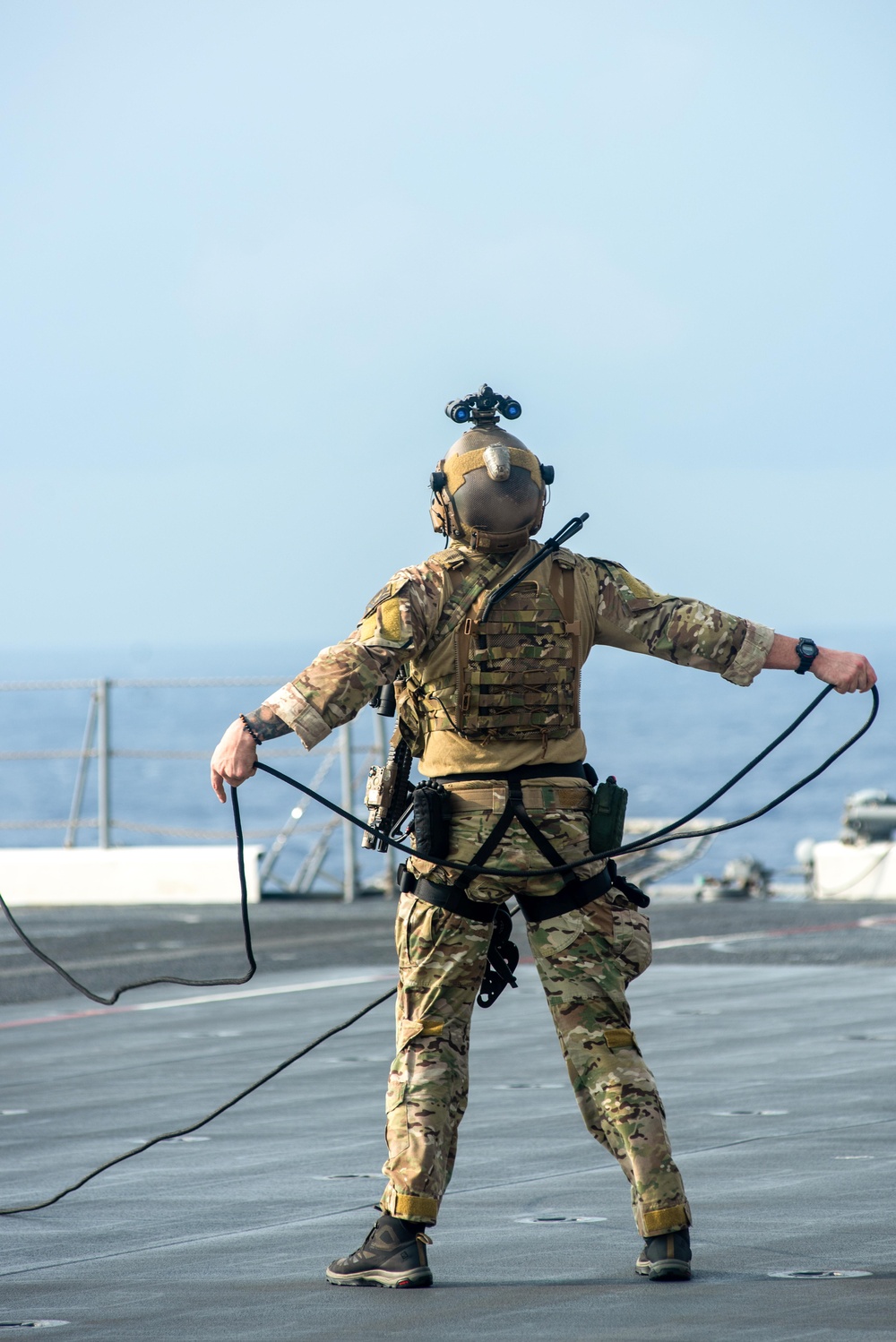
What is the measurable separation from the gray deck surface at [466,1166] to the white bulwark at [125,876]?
4.06 meters

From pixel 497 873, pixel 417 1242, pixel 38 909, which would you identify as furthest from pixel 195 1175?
pixel 38 909

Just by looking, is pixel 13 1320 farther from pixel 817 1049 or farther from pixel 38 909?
pixel 38 909

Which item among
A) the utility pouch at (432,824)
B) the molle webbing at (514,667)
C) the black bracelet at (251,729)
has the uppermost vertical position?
the molle webbing at (514,667)

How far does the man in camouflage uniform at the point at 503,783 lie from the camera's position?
16.6ft

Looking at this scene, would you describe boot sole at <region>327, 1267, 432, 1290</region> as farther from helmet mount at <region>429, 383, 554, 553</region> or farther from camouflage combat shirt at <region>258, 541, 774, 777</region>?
helmet mount at <region>429, 383, 554, 553</region>

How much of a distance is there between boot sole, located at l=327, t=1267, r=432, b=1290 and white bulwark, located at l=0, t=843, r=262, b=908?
1176 centimetres

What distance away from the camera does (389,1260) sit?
5.04 m

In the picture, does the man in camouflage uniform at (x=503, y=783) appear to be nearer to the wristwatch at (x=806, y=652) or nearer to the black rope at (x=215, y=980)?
the wristwatch at (x=806, y=652)

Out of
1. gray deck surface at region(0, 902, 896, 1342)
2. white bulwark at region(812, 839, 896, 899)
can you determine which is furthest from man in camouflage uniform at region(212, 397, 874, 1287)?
white bulwark at region(812, 839, 896, 899)

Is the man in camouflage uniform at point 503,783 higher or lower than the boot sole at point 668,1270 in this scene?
higher

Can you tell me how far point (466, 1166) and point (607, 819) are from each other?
2.04 meters

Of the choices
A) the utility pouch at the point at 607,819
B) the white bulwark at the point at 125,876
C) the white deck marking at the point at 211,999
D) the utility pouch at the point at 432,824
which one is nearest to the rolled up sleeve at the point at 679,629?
the utility pouch at the point at 607,819

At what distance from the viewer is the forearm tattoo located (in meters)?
4.96

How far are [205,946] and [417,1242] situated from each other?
891 cm
